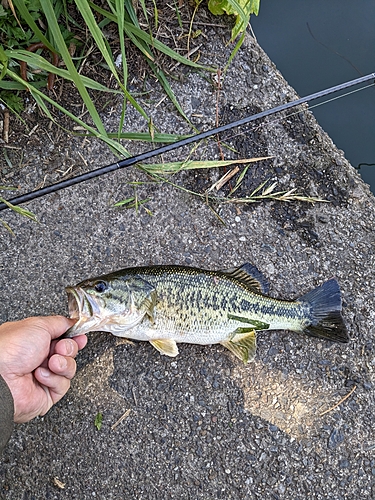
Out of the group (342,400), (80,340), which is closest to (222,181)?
(80,340)

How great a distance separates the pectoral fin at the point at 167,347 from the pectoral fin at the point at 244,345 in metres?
0.35

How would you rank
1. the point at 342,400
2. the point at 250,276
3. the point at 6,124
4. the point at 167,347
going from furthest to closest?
the point at 6,124, the point at 342,400, the point at 250,276, the point at 167,347

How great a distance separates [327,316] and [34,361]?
2055 millimetres

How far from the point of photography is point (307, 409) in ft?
11.3

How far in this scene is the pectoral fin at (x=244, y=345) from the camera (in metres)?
3.22

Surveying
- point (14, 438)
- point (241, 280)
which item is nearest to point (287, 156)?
point (241, 280)

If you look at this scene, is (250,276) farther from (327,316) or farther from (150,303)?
(150,303)

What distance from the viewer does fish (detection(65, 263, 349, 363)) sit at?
2951 mm

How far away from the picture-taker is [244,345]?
10.7ft

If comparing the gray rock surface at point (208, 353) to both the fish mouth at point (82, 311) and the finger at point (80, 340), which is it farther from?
the fish mouth at point (82, 311)

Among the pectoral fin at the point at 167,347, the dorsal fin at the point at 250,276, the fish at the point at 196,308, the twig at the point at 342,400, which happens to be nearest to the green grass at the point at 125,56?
the dorsal fin at the point at 250,276

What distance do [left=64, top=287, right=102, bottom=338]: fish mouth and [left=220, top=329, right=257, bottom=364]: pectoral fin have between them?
0.95 m

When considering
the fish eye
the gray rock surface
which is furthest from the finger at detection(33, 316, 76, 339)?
the gray rock surface

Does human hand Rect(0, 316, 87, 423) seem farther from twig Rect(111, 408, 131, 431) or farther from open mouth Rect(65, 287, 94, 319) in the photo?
twig Rect(111, 408, 131, 431)
